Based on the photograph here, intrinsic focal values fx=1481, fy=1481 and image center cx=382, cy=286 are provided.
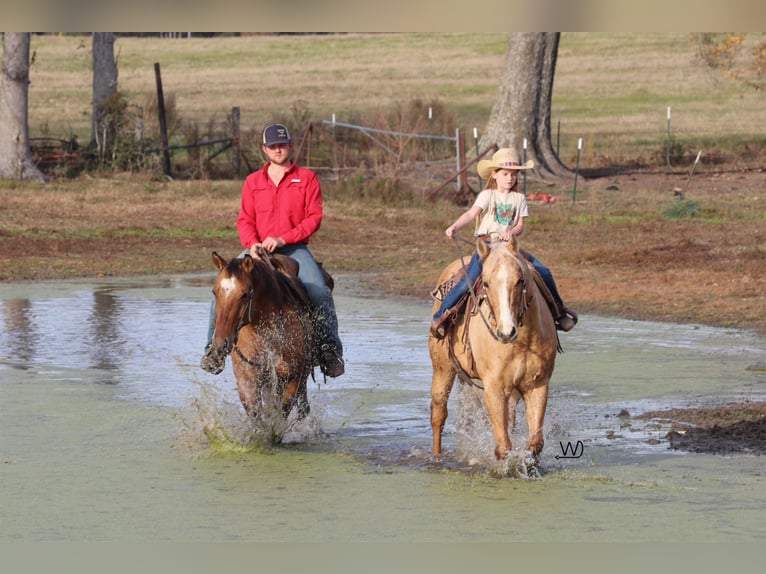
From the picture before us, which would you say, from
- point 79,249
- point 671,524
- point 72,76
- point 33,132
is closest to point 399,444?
point 671,524

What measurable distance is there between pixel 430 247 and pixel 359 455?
44.4 feet

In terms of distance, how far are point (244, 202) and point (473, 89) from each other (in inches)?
1910

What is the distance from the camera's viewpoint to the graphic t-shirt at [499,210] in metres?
8.93

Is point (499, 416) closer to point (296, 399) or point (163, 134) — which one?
point (296, 399)

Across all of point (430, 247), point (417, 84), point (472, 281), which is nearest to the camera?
point (472, 281)

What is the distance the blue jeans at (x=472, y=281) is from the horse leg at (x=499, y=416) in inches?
27.8

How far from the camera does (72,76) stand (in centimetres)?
6675

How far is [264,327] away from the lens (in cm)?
963

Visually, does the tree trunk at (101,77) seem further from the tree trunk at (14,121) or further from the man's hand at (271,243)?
the man's hand at (271,243)

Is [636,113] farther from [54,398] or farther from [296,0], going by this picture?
[296,0]

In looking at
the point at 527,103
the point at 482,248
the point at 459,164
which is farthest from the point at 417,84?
the point at 482,248

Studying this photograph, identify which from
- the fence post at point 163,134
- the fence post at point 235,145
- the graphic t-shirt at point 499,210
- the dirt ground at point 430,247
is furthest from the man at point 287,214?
the fence post at point 235,145

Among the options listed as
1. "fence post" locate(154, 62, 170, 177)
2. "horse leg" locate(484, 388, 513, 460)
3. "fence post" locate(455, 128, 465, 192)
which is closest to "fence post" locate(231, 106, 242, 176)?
"fence post" locate(154, 62, 170, 177)

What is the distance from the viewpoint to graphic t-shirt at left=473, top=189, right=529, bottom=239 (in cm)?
893
